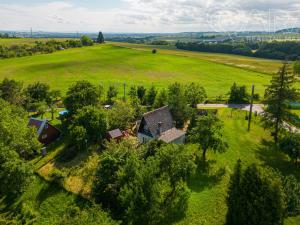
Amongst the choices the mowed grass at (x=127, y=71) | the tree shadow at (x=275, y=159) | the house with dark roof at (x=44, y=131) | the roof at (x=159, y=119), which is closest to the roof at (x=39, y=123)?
the house with dark roof at (x=44, y=131)

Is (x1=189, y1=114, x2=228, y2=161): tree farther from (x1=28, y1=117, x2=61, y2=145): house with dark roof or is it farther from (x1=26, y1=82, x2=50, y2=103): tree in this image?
(x1=26, y1=82, x2=50, y2=103): tree

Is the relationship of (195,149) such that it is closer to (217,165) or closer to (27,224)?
(217,165)

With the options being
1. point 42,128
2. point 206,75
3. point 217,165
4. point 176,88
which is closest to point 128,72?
point 206,75

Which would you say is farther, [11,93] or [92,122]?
[11,93]

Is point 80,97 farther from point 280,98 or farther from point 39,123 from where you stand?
point 280,98

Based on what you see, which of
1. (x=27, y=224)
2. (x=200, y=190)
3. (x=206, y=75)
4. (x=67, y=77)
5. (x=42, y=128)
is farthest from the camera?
(x=206, y=75)

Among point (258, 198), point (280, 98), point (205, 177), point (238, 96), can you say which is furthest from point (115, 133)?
point (238, 96)

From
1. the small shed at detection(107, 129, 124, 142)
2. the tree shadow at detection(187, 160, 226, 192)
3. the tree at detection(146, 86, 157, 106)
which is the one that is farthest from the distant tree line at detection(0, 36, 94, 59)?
the tree shadow at detection(187, 160, 226, 192)

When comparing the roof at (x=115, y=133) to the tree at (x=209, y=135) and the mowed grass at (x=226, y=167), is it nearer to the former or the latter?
the tree at (x=209, y=135)
